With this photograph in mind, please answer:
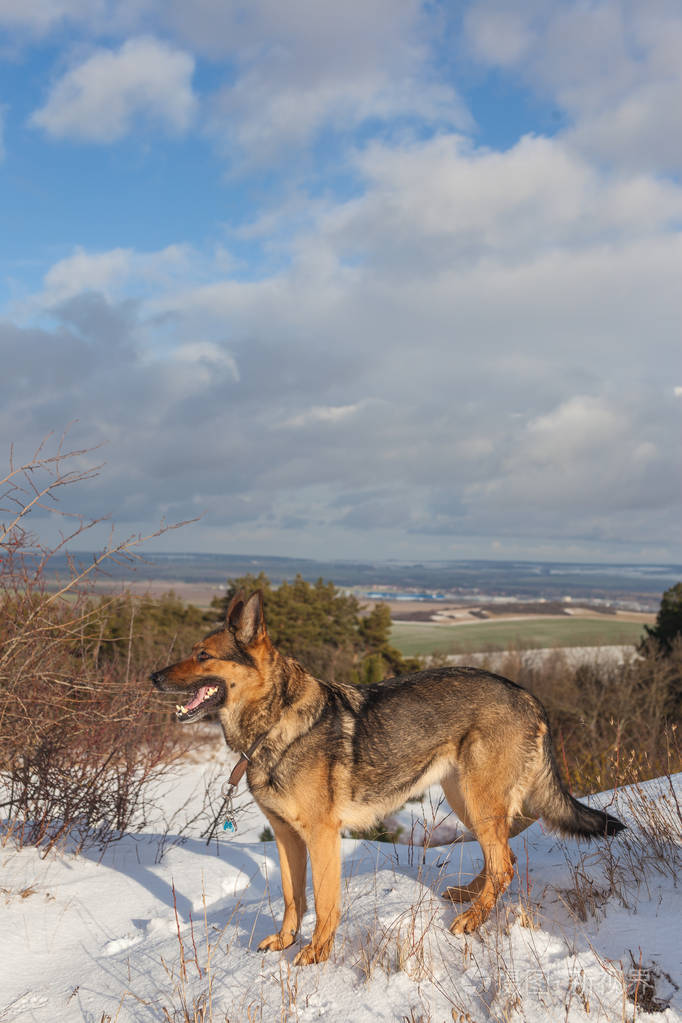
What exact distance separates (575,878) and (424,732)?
1443mm

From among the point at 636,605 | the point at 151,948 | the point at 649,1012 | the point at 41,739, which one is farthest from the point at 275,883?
the point at 636,605

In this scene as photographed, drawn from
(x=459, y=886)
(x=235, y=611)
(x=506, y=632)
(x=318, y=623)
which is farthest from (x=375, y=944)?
(x=506, y=632)

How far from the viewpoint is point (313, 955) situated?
4.63 m

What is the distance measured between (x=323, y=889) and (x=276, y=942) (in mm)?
638

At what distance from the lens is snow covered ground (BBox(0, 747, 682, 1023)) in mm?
4016

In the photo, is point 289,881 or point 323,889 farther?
point 289,881

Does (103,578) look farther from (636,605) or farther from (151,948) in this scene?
(636,605)

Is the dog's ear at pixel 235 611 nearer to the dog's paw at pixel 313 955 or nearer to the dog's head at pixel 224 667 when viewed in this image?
the dog's head at pixel 224 667

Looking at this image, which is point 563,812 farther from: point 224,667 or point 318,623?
point 318,623

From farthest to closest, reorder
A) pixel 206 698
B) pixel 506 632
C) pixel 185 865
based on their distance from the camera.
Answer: pixel 506 632, pixel 185 865, pixel 206 698

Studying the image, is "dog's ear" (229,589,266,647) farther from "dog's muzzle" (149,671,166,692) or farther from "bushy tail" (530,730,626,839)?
"bushy tail" (530,730,626,839)

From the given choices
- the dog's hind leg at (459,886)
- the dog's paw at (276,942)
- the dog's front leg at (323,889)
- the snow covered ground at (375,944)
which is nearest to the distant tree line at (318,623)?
the snow covered ground at (375,944)

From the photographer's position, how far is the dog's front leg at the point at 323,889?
15.3 ft

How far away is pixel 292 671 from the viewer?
5.16m
